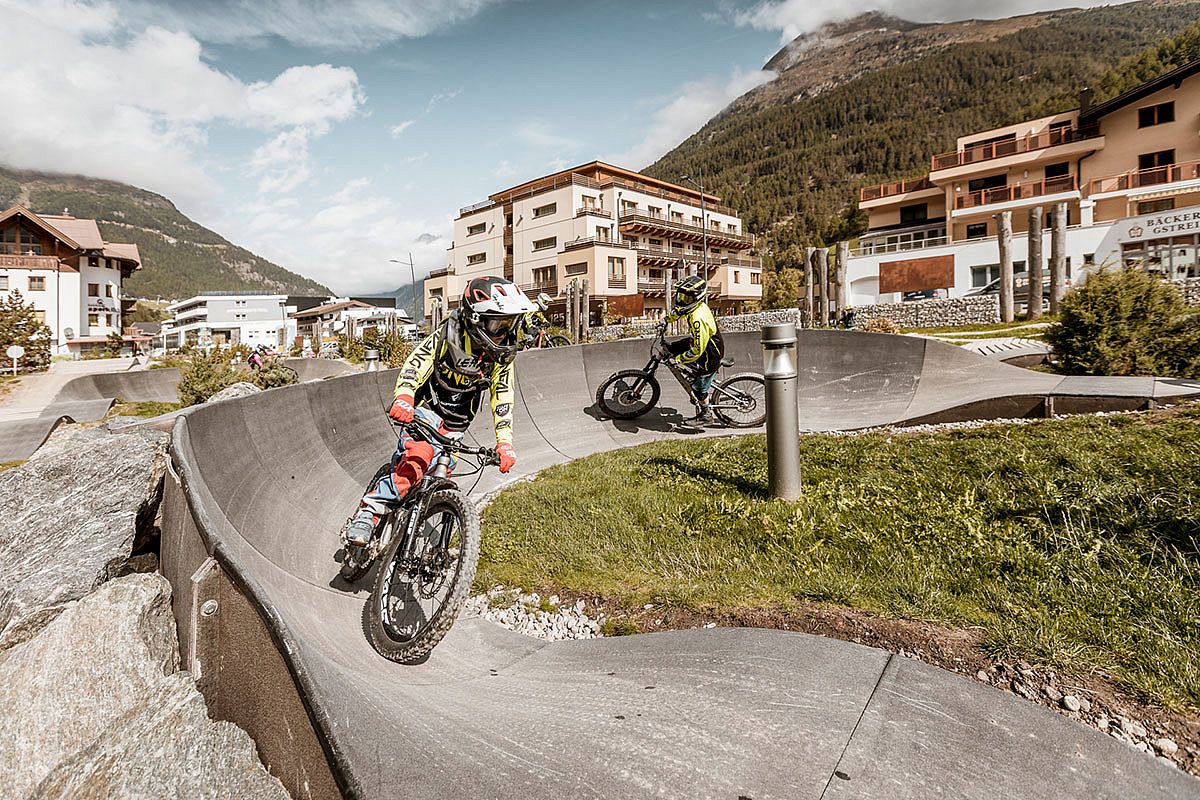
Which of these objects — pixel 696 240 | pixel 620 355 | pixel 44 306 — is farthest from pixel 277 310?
pixel 620 355

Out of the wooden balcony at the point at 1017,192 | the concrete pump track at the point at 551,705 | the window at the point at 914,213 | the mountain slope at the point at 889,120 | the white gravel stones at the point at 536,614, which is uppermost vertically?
the mountain slope at the point at 889,120

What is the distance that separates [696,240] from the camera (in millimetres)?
56219

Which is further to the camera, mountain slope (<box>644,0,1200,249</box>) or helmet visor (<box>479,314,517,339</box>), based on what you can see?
mountain slope (<box>644,0,1200,249</box>)

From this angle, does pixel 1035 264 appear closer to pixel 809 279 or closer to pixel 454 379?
pixel 809 279

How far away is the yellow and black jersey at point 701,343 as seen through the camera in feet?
27.1

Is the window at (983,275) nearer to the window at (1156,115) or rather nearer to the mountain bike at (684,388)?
the window at (1156,115)

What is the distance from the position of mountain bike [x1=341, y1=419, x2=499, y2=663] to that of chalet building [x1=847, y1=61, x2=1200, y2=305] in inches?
978


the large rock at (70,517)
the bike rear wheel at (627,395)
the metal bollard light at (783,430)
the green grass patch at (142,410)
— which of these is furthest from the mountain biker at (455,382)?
the green grass patch at (142,410)

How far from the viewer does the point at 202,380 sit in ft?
37.9

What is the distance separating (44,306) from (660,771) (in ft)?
220

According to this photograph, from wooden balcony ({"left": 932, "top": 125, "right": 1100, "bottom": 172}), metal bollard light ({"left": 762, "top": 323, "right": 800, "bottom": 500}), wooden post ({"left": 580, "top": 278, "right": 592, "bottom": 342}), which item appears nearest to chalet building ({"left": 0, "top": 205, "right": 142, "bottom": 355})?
wooden post ({"left": 580, "top": 278, "right": 592, "bottom": 342})

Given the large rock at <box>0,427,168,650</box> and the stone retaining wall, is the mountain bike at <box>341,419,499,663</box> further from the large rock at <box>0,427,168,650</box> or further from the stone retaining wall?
the stone retaining wall

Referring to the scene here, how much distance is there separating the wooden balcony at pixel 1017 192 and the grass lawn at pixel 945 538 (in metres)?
37.5

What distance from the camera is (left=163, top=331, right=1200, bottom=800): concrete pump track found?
5.36 feet
